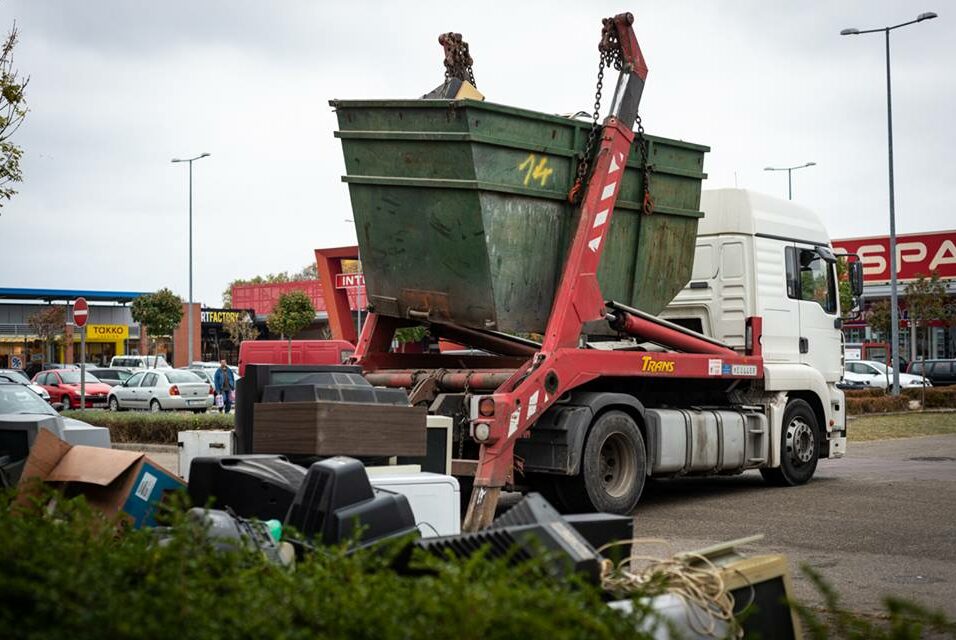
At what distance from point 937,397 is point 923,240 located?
18.7 meters

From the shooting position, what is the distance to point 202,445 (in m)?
8.81

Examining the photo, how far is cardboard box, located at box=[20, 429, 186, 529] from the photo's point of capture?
216 inches

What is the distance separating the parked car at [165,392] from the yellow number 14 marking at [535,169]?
26.8m

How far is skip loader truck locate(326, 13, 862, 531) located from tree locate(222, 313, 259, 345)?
5565 cm

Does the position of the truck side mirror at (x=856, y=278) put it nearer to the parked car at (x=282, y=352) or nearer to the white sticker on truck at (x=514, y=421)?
the white sticker on truck at (x=514, y=421)

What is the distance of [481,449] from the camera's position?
9.47 metres

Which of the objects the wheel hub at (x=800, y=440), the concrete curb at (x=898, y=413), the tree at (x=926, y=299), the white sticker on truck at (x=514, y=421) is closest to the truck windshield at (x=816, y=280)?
the wheel hub at (x=800, y=440)

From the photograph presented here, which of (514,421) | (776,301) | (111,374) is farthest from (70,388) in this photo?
(514,421)

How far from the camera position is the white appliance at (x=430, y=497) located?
20.2 feet

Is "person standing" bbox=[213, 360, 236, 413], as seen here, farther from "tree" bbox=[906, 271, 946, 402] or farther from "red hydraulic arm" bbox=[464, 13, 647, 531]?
"tree" bbox=[906, 271, 946, 402]

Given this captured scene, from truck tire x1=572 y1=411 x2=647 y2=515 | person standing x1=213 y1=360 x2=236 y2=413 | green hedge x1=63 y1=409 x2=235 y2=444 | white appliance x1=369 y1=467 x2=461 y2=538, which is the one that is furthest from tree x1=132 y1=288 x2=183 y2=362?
white appliance x1=369 y1=467 x2=461 y2=538

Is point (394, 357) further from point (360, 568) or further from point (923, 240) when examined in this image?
point (923, 240)

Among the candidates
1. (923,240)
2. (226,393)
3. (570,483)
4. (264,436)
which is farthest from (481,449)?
(923,240)

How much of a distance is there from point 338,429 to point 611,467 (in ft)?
14.1
